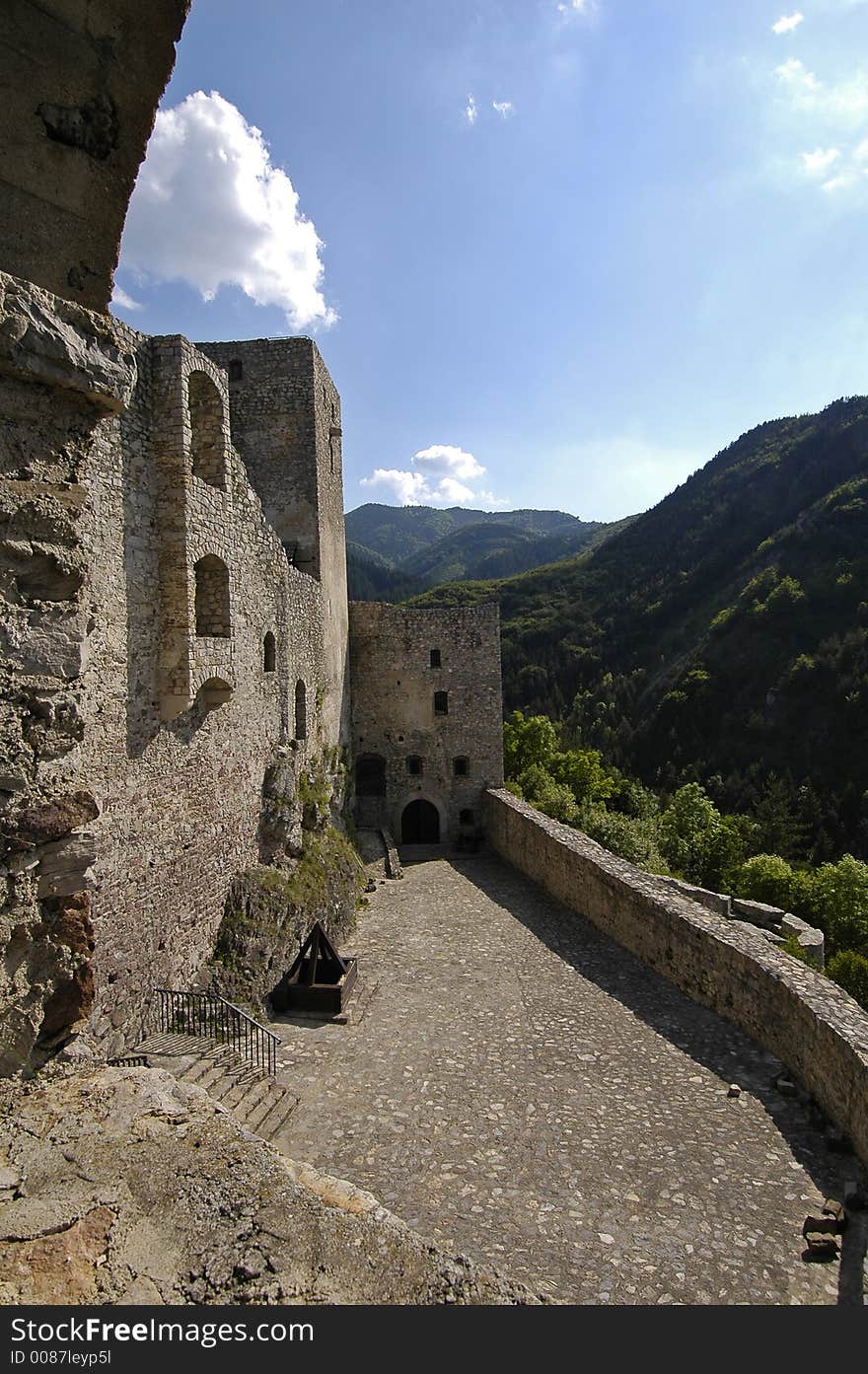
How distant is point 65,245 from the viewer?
3031mm

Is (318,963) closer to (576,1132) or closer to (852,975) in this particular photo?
(576,1132)

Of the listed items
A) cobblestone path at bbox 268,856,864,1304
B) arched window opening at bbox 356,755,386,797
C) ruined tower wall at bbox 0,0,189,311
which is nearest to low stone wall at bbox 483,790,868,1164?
cobblestone path at bbox 268,856,864,1304

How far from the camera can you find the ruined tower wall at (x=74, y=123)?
8.95 ft

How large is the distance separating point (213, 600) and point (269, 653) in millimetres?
2618

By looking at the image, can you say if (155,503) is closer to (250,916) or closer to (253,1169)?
(250,916)

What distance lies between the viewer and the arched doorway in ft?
74.6

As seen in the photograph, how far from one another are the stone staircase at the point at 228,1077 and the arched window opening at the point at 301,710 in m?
7.18

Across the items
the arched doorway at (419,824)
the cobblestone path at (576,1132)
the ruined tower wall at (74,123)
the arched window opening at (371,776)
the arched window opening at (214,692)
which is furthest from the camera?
the arched doorway at (419,824)

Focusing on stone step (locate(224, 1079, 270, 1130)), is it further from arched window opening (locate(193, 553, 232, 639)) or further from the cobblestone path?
arched window opening (locate(193, 553, 232, 639))

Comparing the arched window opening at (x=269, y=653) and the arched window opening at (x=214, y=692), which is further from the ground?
the arched window opening at (x=269, y=653)

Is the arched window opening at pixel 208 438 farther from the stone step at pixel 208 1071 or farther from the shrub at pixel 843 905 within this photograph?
the shrub at pixel 843 905

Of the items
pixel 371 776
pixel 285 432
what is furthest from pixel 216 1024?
pixel 371 776

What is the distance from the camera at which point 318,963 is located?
10.3 metres

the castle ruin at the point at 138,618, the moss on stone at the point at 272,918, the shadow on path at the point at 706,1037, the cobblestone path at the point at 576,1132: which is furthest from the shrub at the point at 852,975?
the castle ruin at the point at 138,618
